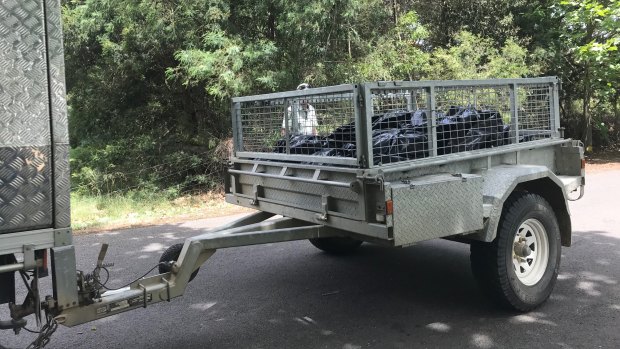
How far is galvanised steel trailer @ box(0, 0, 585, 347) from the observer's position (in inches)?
108

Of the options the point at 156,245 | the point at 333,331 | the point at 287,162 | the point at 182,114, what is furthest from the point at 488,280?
the point at 182,114

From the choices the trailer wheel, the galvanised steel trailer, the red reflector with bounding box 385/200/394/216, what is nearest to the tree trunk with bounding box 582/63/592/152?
the galvanised steel trailer

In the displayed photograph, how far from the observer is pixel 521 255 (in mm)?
4688

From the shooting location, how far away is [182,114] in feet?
47.5

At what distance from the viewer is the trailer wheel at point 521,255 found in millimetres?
4391

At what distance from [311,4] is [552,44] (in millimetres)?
10197

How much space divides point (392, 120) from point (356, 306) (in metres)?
1.76

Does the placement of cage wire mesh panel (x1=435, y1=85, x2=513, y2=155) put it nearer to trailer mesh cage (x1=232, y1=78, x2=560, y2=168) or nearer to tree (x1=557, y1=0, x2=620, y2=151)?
trailer mesh cage (x1=232, y1=78, x2=560, y2=168)

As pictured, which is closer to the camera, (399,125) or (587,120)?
(399,125)

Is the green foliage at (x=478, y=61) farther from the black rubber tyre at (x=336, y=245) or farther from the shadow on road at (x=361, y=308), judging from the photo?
the black rubber tyre at (x=336, y=245)

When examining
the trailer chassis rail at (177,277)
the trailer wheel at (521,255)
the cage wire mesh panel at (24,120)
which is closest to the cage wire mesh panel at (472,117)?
the trailer wheel at (521,255)

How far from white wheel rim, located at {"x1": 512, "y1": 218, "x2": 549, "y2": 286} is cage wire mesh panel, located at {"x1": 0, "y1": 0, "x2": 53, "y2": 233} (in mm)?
3720

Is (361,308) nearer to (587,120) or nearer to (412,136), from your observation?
(412,136)

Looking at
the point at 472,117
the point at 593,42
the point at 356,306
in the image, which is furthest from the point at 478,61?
the point at 356,306
